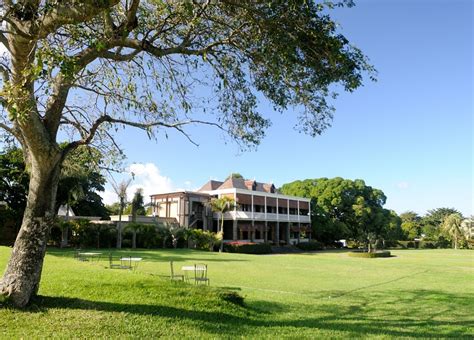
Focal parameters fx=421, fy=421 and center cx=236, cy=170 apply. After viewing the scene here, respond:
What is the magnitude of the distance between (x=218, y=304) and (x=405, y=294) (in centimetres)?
827

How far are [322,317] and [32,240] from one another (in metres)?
5.82

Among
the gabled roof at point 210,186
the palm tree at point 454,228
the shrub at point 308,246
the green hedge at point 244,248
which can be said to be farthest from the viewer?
the palm tree at point 454,228

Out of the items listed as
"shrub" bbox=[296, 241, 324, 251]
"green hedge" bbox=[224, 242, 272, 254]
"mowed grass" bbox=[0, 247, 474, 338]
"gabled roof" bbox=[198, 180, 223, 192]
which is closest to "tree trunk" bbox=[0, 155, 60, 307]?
"mowed grass" bbox=[0, 247, 474, 338]

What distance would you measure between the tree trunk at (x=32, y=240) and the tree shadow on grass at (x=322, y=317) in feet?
1.36

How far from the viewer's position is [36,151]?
684cm

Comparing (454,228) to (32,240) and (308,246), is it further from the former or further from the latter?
(32,240)

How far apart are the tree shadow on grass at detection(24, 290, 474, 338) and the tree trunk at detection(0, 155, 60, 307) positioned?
1.36ft

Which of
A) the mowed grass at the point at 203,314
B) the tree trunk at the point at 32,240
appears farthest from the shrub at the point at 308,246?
the tree trunk at the point at 32,240

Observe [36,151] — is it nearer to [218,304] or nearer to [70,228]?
[218,304]

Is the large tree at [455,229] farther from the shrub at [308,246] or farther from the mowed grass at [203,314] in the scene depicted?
the mowed grass at [203,314]

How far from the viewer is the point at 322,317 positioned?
28.9 ft

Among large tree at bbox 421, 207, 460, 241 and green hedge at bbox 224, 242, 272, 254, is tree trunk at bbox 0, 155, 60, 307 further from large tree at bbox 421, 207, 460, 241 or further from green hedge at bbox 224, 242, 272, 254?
large tree at bbox 421, 207, 460, 241

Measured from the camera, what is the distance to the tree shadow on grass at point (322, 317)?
281 inches

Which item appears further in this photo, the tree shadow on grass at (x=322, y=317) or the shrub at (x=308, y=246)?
the shrub at (x=308, y=246)
